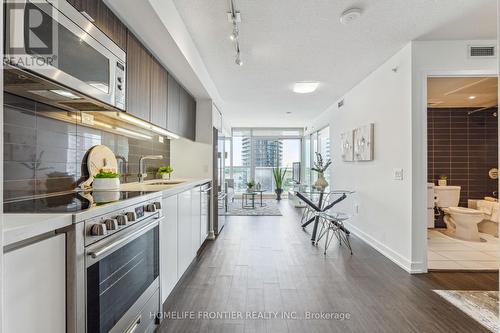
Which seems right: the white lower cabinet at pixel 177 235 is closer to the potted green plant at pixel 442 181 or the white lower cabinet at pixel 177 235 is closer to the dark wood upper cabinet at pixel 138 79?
the dark wood upper cabinet at pixel 138 79

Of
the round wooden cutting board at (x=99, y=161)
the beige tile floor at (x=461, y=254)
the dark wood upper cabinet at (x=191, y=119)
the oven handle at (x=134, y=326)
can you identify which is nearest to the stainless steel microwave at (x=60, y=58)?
the round wooden cutting board at (x=99, y=161)

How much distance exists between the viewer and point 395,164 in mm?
3105

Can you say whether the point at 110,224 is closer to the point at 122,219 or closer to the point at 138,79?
the point at 122,219

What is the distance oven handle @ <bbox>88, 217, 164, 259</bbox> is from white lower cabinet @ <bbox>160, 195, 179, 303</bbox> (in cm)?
19

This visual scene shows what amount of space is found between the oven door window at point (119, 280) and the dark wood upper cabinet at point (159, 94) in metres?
1.28

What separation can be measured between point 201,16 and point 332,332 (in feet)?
9.00

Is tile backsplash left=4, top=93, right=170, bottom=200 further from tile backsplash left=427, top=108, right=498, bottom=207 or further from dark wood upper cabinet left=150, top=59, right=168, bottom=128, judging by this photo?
tile backsplash left=427, top=108, right=498, bottom=207

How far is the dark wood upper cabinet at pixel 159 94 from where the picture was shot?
250 centimetres

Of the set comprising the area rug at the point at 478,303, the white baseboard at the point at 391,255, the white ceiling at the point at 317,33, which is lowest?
the area rug at the point at 478,303

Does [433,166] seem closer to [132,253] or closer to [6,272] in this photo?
[132,253]

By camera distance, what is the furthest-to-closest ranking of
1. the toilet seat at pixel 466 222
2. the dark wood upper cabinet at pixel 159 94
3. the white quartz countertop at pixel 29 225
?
1. the toilet seat at pixel 466 222
2. the dark wood upper cabinet at pixel 159 94
3. the white quartz countertop at pixel 29 225

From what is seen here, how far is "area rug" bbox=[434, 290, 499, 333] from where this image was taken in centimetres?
189

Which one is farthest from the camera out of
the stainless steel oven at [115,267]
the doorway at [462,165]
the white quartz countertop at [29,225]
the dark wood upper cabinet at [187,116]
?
the doorway at [462,165]

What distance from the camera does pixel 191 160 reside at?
4070mm
